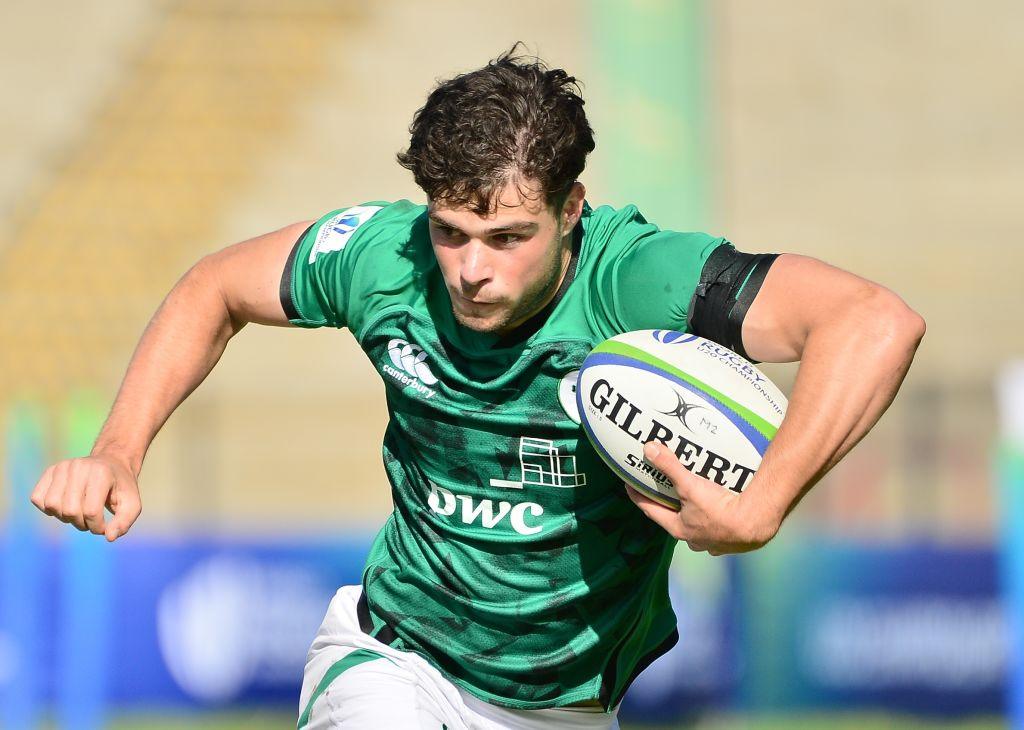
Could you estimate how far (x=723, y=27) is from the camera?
1972 cm

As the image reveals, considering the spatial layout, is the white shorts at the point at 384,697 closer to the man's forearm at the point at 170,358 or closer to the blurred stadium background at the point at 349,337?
the man's forearm at the point at 170,358

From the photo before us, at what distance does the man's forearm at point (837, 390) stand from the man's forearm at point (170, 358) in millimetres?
1649

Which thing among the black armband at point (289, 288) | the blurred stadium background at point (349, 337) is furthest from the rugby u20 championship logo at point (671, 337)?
the blurred stadium background at point (349, 337)

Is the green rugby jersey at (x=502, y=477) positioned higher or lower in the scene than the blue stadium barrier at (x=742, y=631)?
higher

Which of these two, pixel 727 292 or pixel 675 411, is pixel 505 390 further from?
pixel 727 292

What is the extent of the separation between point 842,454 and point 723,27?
57.0 ft

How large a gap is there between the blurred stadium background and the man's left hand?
158 inches

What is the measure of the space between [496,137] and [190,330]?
3.65 feet

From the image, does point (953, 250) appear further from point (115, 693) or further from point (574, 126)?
point (574, 126)

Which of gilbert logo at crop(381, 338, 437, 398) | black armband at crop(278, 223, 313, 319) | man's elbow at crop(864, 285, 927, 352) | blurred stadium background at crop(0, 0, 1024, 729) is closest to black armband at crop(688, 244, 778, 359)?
man's elbow at crop(864, 285, 927, 352)

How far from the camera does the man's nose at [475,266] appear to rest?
3416mm

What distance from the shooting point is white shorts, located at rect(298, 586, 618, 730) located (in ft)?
12.1

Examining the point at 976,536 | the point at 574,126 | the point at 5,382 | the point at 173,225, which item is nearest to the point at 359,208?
the point at 574,126

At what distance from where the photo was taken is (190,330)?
13.2 ft
